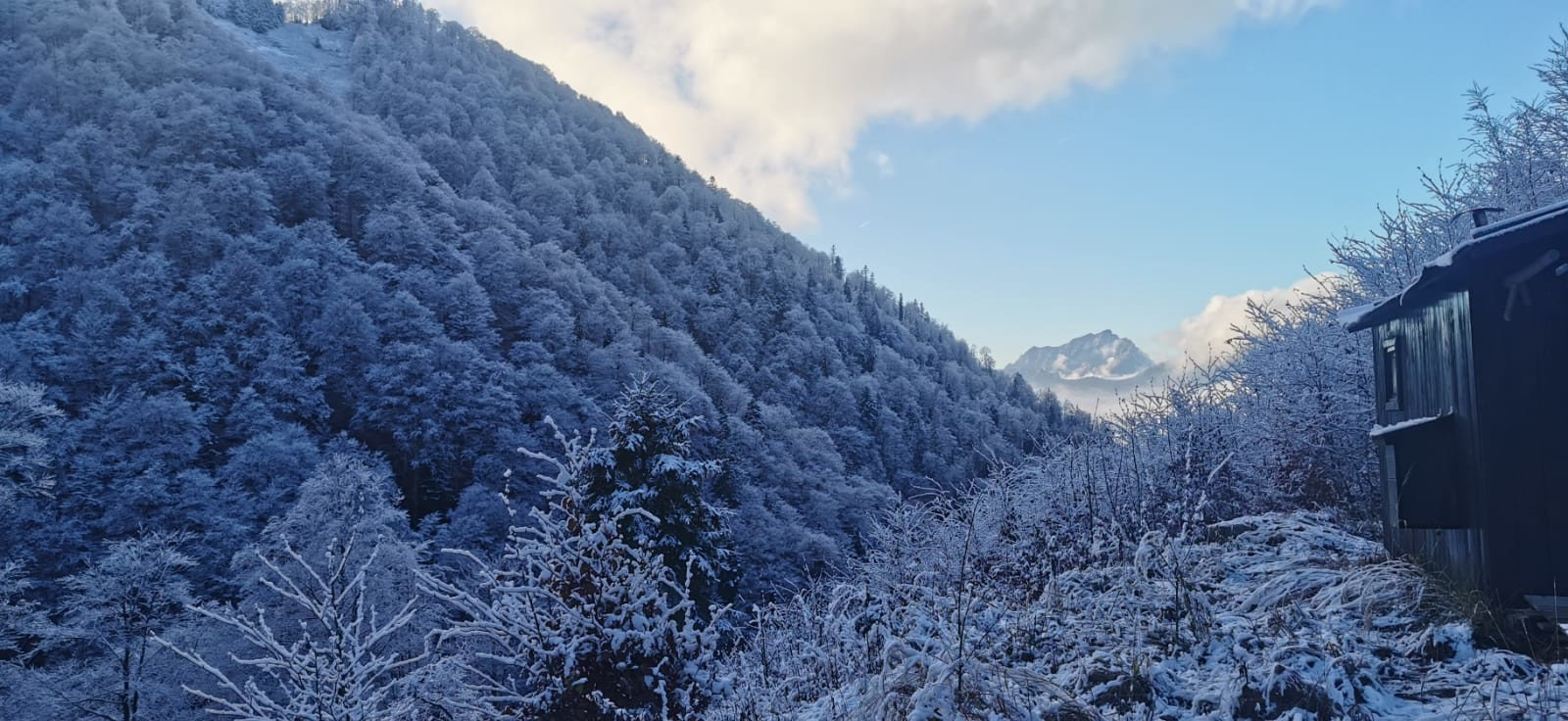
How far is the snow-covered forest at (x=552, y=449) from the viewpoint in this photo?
16.3 ft

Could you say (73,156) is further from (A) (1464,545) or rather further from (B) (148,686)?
(A) (1464,545)

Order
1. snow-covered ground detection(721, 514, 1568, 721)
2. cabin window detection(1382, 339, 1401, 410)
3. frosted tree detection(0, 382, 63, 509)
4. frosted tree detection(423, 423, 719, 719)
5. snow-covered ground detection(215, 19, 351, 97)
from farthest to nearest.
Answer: snow-covered ground detection(215, 19, 351, 97), frosted tree detection(0, 382, 63, 509), cabin window detection(1382, 339, 1401, 410), frosted tree detection(423, 423, 719, 719), snow-covered ground detection(721, 514, 1568, 721)

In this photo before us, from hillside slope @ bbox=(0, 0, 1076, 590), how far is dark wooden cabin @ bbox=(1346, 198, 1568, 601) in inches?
880

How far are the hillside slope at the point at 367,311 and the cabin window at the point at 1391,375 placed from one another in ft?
68.5

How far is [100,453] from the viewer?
35938 millimetres

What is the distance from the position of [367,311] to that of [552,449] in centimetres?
1423

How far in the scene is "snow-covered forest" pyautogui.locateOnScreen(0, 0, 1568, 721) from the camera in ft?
16.3

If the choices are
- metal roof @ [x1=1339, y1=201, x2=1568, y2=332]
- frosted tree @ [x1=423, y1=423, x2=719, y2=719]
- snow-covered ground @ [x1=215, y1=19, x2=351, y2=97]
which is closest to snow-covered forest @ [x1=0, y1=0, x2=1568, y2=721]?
frosted tree @ [x1=423, y1=423, x2=719, y2=719]

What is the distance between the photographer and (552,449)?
49.9 meters

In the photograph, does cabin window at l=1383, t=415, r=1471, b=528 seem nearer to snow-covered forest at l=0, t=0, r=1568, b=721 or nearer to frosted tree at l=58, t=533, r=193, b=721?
snow-covered forest at l=0, t=0, r=1568, b=721

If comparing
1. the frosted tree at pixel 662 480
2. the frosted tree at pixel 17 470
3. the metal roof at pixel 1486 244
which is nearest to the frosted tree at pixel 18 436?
the frosted tree at pixel 17 470

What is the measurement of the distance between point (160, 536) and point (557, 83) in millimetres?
92921

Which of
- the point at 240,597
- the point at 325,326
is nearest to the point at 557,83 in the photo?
the point at 325,326

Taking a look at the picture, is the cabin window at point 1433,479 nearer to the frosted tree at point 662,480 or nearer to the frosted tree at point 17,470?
the frosted tree at point 662,480
